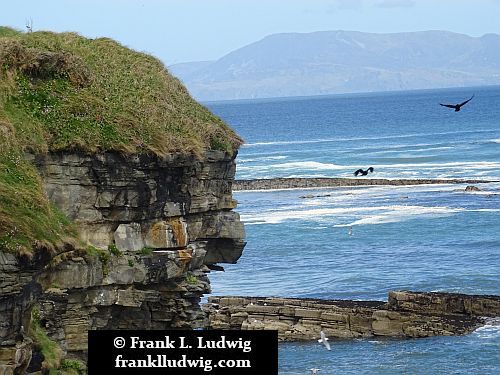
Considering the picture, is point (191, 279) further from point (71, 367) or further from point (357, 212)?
point (357, 212)

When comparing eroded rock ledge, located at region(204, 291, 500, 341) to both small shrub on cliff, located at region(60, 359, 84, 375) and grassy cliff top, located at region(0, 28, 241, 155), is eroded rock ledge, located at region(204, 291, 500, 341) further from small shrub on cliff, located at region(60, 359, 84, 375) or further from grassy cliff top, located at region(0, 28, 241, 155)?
small shrub on cliff, located at region(60, 359, 84, 375)

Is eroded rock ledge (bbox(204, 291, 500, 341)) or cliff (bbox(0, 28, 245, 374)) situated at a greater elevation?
cliff (bbox(0, 28, 245, 374))

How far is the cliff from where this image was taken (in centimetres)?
A: 2312

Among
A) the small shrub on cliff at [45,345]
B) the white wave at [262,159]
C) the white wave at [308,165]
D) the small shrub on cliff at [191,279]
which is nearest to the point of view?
the small shrub on cliff at [45,345]

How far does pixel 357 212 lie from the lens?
286 feet

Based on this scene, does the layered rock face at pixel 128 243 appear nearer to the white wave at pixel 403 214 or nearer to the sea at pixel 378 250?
the sea at pixel 378 250

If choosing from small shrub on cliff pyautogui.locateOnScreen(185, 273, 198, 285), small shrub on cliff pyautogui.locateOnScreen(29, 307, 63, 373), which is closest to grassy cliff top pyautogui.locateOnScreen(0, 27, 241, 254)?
small shrub on cliff pyautogui.locateOnScreen(29, 307, 63, 373)

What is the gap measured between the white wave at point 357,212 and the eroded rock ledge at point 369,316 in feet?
99.5

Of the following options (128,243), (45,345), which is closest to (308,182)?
(128,243)

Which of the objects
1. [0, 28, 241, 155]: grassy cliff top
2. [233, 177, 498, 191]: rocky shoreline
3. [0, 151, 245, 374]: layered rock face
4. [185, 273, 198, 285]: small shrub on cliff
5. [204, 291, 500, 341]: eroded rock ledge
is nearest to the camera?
[0, 151, 245, 374]: layered rock face

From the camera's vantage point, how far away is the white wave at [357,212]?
81688mm

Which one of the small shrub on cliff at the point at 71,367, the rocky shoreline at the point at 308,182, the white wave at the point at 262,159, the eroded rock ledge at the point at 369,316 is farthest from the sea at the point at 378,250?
the small shrub on cliff at the point at 71,367

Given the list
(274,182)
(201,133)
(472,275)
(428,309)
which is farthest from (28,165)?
(274,182)

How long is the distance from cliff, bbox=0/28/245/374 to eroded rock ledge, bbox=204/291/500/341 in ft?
62.1
